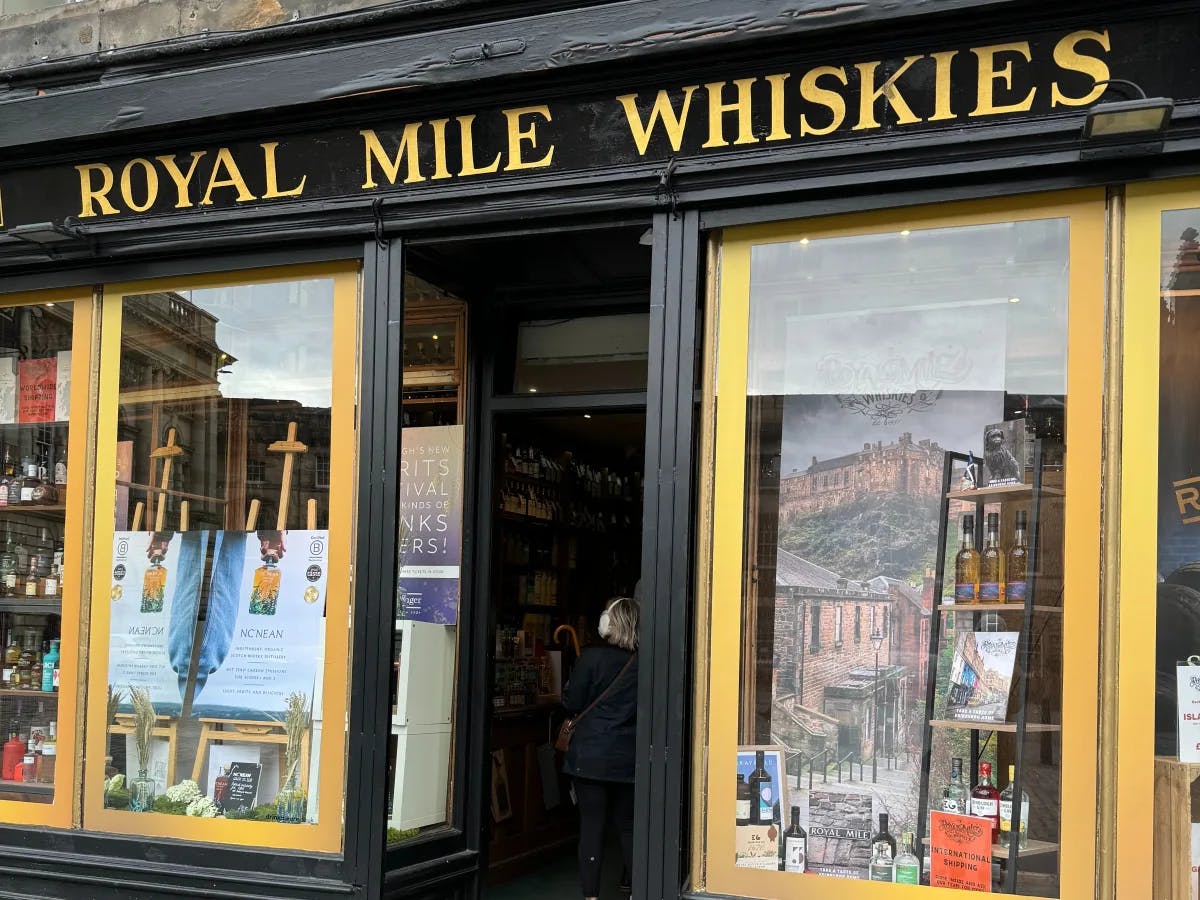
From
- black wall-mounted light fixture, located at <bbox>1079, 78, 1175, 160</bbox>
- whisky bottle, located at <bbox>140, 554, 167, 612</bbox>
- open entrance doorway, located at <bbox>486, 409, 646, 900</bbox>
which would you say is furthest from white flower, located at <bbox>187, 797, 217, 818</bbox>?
black wall-mounted light fixture, located at <bbox>1079, 78, 1175, 160</bbox>

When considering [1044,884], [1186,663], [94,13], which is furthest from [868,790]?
[94,13]

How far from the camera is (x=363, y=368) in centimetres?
555

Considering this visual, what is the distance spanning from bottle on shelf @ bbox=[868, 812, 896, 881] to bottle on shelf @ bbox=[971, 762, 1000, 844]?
34 centimetres

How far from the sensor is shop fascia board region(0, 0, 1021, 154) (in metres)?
4.75

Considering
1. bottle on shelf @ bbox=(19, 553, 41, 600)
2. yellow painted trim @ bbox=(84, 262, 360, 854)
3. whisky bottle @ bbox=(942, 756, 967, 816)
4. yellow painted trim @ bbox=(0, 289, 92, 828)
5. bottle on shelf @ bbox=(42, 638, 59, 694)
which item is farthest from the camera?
bottle on shelf @ bbox=(19, 553, 41, 600)

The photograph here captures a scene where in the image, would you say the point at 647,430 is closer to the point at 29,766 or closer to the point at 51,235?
the point at 51,235

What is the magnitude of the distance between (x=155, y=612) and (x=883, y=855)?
142 inches

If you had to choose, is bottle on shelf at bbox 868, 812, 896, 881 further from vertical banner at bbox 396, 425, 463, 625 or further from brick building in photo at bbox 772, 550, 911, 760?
vertical banner at bbox 396, 425, 463, 625

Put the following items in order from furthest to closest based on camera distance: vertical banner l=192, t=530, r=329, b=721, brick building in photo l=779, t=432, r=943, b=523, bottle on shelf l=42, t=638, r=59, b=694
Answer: bottle on shelf l=42, t=638, r=59, b=694
vertical banner l=192, t=530, r=329, b=721
brick building in photo l=779, t=432, r=943, b=523

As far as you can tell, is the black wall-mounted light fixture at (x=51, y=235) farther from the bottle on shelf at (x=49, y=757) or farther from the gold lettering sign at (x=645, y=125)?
the bottle on shelf at (x=49, y=757)

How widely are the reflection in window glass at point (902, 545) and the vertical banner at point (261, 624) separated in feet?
6.81

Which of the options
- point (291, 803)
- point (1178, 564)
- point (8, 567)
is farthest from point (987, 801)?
point (8, 567)

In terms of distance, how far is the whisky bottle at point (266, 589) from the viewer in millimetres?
5762

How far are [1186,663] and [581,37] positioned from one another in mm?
3362
